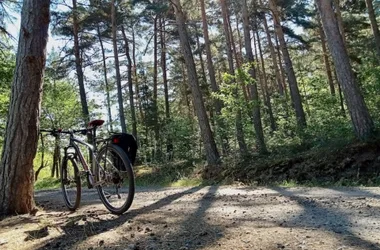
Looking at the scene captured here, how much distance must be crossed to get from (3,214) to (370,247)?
3.81m

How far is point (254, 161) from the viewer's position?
37.1 ft

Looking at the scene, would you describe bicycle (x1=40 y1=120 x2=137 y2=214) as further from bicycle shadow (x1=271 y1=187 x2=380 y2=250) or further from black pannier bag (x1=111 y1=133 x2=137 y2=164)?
bicycle shadow (x1=271 y1=187 x2=380 y2=250)

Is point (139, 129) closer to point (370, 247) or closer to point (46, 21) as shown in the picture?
point (46, 21)

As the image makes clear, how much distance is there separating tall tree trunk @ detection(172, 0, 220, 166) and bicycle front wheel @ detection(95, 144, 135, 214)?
789 centimetres

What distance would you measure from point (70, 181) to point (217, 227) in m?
2.65

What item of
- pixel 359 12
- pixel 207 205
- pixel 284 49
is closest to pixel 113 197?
pixel 207 205

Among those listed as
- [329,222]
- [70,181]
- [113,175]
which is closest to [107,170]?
[113,175]

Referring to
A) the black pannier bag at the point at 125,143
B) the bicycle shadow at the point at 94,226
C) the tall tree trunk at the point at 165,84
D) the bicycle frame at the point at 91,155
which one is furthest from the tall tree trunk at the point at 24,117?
the tall tree trunk at the point at 165,84

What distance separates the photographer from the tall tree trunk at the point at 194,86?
1163 cm

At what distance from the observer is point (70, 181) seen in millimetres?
4875

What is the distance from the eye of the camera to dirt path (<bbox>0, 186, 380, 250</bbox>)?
2.58m

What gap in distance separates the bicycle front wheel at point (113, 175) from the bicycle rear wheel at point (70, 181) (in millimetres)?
635

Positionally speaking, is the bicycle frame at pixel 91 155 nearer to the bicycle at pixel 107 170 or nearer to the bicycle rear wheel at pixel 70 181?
the bicycle at pixel 107 170

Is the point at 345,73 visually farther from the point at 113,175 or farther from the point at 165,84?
the point at 165,84
